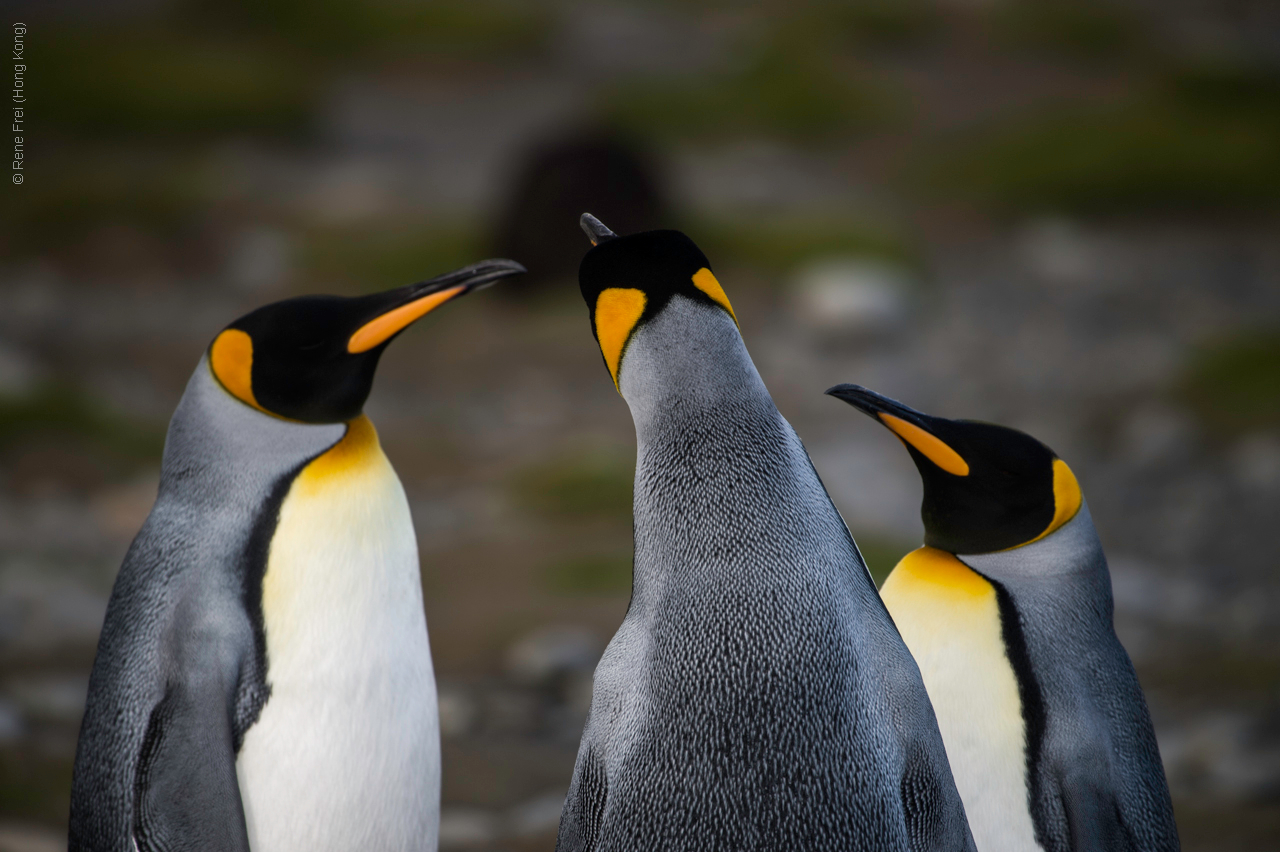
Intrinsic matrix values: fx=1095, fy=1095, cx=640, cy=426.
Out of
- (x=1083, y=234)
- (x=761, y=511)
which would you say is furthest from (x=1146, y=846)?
(x=1083, y=234)

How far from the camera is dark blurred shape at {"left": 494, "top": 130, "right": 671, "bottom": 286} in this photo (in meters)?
9.07

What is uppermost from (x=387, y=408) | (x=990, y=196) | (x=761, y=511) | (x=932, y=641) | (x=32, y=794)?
(x=990, y=196)

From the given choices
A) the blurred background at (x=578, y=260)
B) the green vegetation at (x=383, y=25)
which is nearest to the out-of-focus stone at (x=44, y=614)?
the blurred background at (x=578, y=260)

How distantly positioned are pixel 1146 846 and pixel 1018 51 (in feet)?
56.2

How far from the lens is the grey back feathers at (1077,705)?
1.66 metres

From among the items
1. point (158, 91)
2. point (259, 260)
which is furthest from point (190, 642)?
point (158, 91)

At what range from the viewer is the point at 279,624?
5.92 ft

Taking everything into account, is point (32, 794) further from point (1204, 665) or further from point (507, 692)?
point (1204, 665)

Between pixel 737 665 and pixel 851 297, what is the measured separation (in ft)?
23.5

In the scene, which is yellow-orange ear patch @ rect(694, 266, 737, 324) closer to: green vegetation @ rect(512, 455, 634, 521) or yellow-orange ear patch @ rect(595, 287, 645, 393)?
yellow-orange ear patch @ rect(595, 287, 645, 393)

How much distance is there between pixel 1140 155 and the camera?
11.3 metres

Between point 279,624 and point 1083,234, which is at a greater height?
point 1083,234

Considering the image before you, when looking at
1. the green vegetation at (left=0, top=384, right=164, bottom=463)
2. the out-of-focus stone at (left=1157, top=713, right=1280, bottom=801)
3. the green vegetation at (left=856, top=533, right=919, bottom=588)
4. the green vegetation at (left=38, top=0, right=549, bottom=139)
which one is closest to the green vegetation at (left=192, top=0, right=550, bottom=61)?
the green vegetation at (left=38, top=0, right=549, bottom=139)

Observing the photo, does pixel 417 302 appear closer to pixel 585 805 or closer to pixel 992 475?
pixel 585 805
